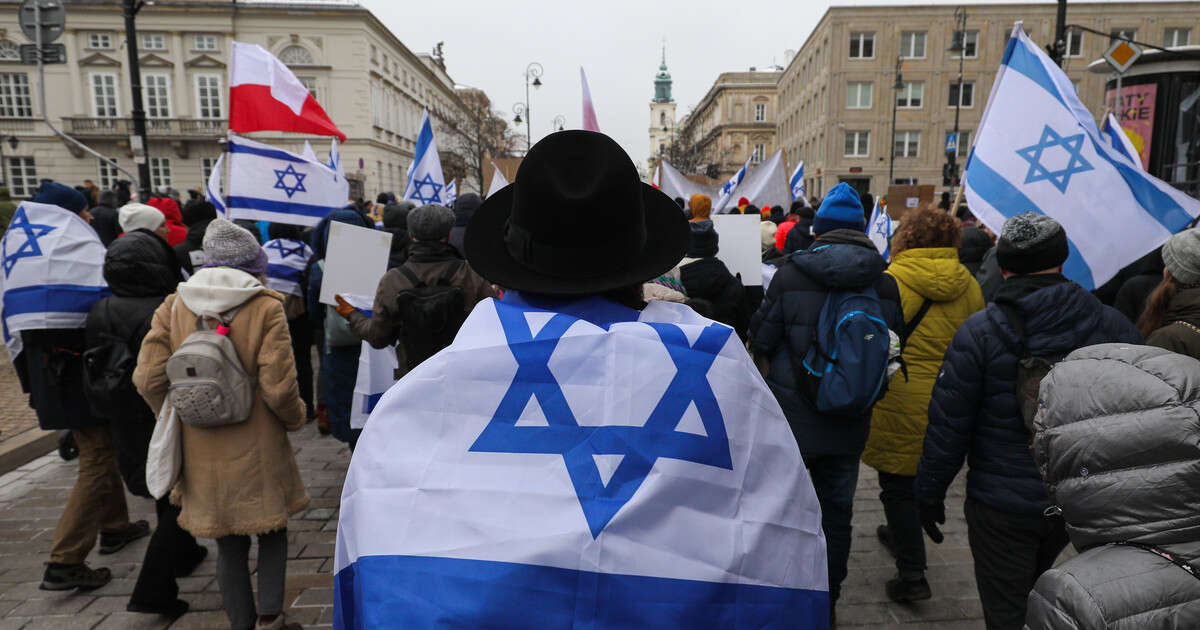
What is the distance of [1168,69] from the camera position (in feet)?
31.0

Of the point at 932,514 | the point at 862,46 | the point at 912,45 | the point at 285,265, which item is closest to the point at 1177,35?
the point at 912,45

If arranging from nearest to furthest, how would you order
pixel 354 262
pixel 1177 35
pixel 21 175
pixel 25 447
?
pixel 354 262
pixel 25 447
pixel 21 175
pixel 1177 35

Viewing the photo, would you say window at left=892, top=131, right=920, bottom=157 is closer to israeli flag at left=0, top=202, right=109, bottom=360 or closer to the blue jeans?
the blue jeans

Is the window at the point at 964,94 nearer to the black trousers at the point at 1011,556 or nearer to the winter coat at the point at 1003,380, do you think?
the winter coat at the point at 1003,380

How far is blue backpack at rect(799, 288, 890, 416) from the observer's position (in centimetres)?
315

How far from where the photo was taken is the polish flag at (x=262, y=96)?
6695mm

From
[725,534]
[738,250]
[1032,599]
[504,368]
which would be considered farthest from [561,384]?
[738,250]

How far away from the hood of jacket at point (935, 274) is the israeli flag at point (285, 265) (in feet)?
16.3

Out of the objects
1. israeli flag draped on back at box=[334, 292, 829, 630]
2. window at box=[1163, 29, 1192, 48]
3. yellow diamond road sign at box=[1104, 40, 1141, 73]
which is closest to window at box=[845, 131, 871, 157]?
window at box=[1163, 29, 1192, 48]

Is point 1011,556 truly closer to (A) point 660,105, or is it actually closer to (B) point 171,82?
(B) point 171,82

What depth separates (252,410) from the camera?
3256 mm

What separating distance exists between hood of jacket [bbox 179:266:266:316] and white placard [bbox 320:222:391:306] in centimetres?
106

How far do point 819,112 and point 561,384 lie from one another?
182 ft

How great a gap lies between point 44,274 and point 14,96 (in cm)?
5336
